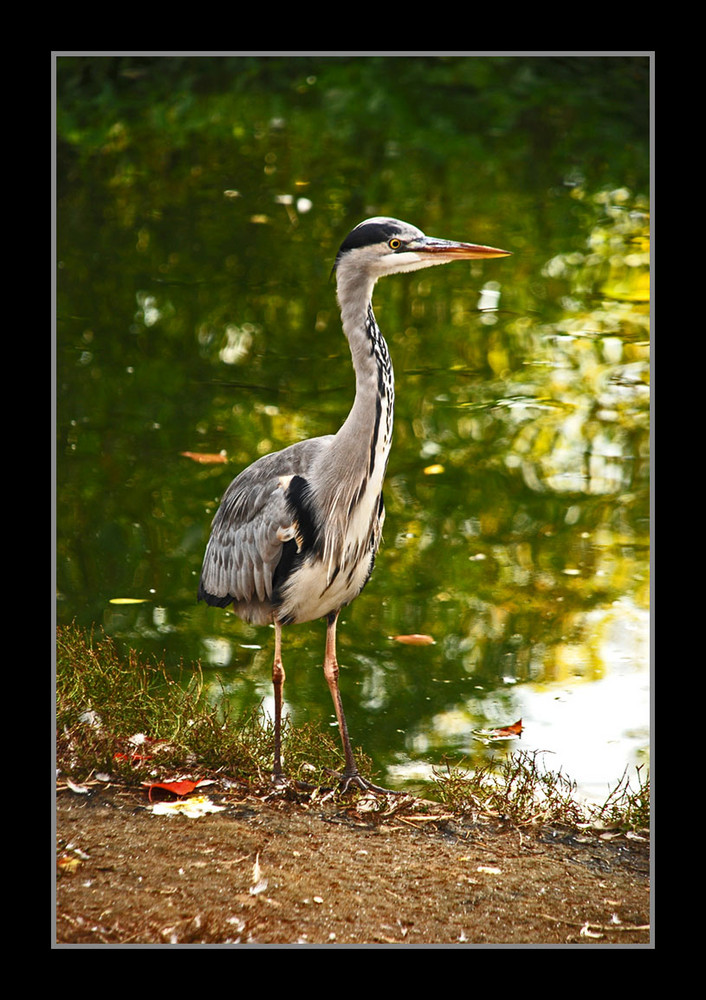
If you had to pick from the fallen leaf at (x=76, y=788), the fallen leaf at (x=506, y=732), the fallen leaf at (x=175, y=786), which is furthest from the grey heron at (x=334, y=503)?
the fallen leaf at (x=76, y=788)

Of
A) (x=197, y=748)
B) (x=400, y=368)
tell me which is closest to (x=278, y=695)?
(x=197, y=748)

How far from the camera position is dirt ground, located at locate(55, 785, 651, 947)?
8.49 ft

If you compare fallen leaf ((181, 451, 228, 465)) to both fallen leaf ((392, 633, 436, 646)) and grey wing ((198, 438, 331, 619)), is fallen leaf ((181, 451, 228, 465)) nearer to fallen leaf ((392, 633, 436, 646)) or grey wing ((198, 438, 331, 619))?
grey wing ((198, 438, 331, 619))

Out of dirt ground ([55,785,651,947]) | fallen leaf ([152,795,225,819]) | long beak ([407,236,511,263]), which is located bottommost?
dirt ground ([55,785,651,947])

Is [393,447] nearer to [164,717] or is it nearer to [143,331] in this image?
[143,331]

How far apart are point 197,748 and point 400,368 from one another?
1208mm

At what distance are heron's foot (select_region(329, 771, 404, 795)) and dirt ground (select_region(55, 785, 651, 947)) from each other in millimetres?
28

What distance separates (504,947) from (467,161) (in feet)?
7.07

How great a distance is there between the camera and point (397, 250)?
2826mm

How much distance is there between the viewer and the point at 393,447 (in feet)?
10.7

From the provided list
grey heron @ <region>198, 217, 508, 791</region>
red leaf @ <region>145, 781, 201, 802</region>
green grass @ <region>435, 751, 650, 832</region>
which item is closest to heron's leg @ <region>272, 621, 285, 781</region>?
grey heron @ <region>198, 217, 508, 791</region>

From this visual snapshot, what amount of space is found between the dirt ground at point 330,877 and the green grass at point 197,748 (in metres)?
0.06

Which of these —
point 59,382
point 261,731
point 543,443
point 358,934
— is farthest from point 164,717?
point 543,443

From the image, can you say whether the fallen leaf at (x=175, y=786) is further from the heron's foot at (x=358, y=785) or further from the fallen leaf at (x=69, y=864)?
the heron's foot at (x=358, y=785)
